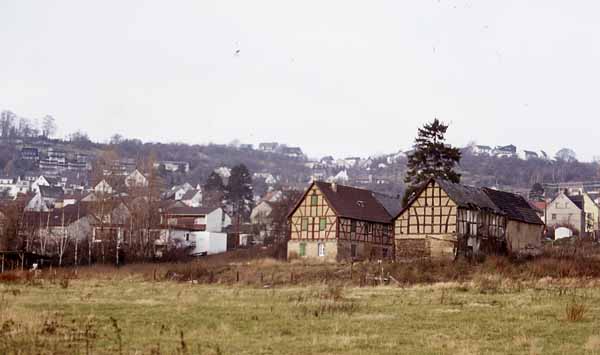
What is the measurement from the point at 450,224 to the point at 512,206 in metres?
9.84

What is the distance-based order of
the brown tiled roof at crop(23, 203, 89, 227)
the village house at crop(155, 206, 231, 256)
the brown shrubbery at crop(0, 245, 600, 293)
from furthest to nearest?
1. the brown tiled roof at crop(23, 203, 89, 227)
2. the village house at crop(155, 206, 231, 256)
3. the brown shrubbery at crop(0, 245, 600, 293)

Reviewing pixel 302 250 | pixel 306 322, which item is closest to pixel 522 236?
pixel 302 250

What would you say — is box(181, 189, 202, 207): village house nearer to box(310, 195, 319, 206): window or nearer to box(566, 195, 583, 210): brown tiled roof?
box(566, 195, 583, 210): brown tiled roof

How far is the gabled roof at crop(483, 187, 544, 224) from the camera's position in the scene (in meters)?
72.8

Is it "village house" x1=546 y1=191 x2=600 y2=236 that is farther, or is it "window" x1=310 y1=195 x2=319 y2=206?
"village house" x1=546 y1=191 x2=600 y2=236

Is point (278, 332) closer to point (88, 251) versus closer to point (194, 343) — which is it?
point (194, 343)

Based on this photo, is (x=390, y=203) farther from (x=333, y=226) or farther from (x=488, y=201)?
(x=488, y=201)

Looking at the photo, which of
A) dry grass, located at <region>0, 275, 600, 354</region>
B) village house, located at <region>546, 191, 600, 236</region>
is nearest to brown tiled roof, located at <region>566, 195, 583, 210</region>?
village house, located at <region>546, 191, 600, 236</region>

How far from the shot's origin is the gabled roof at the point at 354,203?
7719 cm

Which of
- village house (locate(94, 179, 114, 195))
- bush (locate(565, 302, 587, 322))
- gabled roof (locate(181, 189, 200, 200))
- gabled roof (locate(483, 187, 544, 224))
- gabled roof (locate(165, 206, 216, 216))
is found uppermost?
gabled roof (locate(181, 189, 200, 200))

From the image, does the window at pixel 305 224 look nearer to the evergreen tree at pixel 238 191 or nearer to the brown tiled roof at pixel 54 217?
the brown tiled roof at pixel 54 217

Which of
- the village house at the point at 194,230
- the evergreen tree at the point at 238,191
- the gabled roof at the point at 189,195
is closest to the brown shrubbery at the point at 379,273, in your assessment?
the village house at the point at 194,230

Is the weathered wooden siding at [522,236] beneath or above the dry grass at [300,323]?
above

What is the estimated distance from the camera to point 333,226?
75.9m
